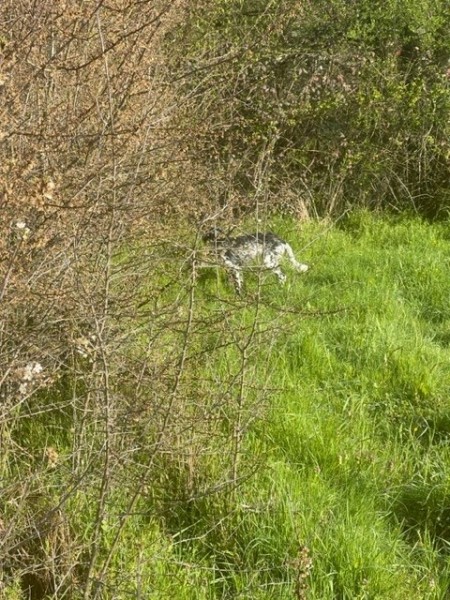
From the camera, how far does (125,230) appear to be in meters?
4.70

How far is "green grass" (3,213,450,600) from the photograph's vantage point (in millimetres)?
3482

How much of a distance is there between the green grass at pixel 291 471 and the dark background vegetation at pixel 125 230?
0.03m

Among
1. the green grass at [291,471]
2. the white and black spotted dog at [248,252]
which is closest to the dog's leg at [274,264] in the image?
the white and black spotted dog at [248,252]

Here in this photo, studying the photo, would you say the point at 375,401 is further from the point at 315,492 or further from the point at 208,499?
the point at 208,499

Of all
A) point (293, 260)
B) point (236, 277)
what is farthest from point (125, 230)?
point (293, 260)

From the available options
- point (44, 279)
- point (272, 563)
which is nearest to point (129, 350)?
point (44, 279)

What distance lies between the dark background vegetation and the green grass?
30 millimetres

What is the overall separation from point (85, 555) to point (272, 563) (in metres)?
0.71

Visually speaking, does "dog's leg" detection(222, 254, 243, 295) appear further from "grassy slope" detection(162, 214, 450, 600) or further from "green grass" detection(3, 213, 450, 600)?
"green grass" detection(3, 213, 450, 600)

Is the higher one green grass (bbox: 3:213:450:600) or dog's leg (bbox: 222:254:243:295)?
green grass (bbox: 3:213:450:600)

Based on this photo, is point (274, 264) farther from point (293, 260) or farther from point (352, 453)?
point (352, 453)

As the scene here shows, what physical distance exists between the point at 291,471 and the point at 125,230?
58.1 inches

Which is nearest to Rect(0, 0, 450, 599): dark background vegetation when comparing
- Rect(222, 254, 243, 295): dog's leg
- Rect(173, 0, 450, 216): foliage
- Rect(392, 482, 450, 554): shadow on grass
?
Rect(173, 0, 450, 216): foliage

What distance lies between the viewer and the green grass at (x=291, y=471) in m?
3.48
